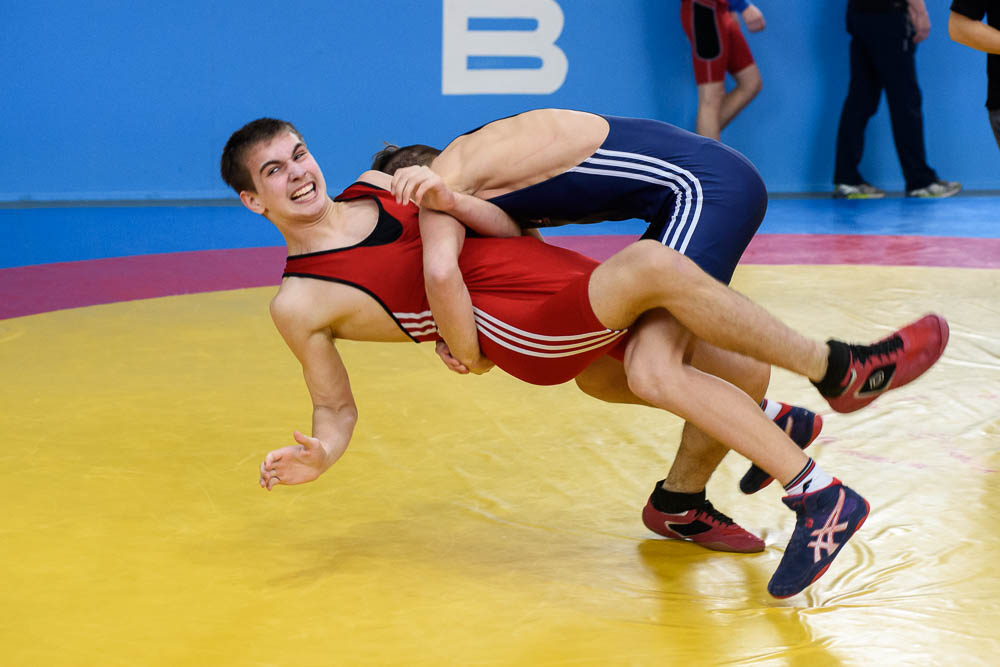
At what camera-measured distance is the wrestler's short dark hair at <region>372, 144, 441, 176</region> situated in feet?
9.23

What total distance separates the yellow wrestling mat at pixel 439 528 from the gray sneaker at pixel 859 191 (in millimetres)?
4345

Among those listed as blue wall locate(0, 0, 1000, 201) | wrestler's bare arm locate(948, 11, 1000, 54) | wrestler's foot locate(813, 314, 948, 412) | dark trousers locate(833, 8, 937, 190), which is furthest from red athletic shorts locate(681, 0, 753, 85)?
wrestler's foot locate(813, 314, 948, 412)

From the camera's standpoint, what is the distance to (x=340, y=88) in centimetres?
786

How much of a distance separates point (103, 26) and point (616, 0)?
3517mm

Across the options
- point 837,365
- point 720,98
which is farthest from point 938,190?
point 837,365

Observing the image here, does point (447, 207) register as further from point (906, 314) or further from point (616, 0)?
point (616, 0)

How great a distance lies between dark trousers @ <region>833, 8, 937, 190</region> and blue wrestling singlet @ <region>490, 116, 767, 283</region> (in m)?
5.65

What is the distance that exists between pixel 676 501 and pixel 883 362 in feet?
1.69

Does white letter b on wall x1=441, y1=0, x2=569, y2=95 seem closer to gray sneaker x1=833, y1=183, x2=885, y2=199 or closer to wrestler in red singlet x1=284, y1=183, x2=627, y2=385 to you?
gray sneaker x1=833, y1=183, x2=885, y2=199

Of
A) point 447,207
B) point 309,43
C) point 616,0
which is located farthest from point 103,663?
point 616,0

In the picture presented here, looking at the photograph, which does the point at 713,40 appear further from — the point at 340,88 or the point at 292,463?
the point at 292,463

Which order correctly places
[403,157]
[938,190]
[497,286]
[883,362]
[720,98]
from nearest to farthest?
[883,362] < [497,286] < [403,157] < [720,98] < [938,190]

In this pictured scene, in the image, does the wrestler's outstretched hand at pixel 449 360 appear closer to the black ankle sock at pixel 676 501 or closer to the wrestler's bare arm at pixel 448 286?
the wrestler's bare arm at pixel 448 286

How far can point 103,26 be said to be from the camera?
293 inches
